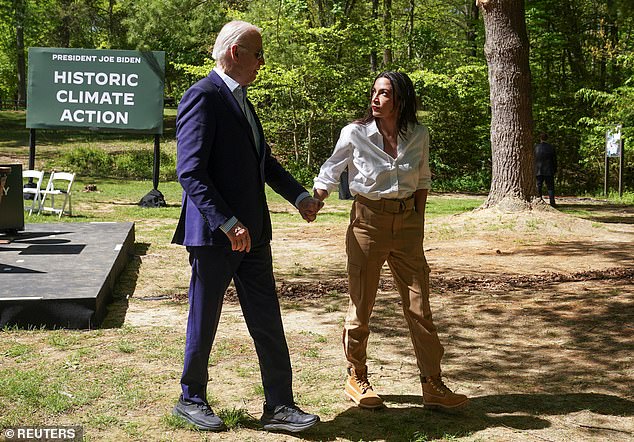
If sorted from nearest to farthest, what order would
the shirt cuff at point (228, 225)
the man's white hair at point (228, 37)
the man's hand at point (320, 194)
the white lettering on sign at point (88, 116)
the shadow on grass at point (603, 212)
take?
the shirt cuff at point (228, 225), the man's white hair at point (228, 37), the man's hand at point (320, 194), the shadow on grass at point (603, 212), the white lettering on sign at point (88, 116)

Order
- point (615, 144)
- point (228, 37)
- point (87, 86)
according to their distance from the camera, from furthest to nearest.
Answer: point (615, 144), point (87, 86), point (228, 37)

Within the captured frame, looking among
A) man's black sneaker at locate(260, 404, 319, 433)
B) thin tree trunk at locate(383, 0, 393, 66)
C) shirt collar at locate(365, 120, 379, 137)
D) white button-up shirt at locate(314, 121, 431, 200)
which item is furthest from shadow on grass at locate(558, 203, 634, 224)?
man's black sneaker at locate(260, 404, 319, 433)

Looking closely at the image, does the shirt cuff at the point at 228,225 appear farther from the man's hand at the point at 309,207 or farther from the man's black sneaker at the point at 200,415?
the man's black sneaker at the point at 200,415

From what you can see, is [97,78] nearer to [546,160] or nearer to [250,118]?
[546,160]

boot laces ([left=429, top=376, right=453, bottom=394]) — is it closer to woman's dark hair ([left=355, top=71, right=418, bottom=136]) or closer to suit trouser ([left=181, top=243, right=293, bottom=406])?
suit trouser ([left=181, top=243, right=293, bottom=406])

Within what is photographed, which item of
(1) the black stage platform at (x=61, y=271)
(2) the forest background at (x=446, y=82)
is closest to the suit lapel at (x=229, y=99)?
(1) the black stage platform at (x=61, y=271)

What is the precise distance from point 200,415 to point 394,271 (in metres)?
1.38

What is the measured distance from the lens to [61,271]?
26.9 feet

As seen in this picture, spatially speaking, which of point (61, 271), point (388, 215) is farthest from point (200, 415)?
point (61, 271)

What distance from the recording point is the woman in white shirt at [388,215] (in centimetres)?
484

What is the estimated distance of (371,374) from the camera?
5.77 metres

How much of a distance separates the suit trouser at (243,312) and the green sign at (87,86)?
14.1 m

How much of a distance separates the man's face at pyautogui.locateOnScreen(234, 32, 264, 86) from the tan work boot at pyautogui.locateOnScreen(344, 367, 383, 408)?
1819 millimetres

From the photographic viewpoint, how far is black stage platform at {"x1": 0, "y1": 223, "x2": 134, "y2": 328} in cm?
687
